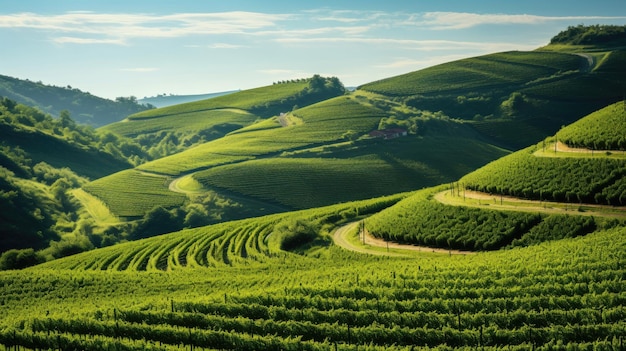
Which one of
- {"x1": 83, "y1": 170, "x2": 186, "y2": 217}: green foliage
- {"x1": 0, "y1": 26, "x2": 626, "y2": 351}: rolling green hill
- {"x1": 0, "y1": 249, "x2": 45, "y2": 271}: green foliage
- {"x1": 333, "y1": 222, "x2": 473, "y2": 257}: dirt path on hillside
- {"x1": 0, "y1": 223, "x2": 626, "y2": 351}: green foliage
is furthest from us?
{"x1": 83, "y1": 170, "x2": 186, "y2": 217}: green foliage

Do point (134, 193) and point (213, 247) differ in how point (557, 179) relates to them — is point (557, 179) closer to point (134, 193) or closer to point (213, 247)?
point (213, 247)

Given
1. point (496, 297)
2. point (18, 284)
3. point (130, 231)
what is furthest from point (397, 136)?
point (496, 297)

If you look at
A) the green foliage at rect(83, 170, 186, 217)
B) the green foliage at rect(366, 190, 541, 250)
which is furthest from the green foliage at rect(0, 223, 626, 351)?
the green foliage at rect(83, 170, 186, 217)

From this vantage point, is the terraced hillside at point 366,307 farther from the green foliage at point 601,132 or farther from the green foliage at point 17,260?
the green foliage at point 17,260

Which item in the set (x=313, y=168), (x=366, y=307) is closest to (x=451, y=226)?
(x=366, y=307)

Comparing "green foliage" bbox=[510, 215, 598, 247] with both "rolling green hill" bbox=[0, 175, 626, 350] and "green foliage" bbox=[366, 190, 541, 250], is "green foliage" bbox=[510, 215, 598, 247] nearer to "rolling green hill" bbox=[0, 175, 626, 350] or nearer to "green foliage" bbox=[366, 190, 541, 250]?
"green foliage" bbox=[366, 190, 541, 250]

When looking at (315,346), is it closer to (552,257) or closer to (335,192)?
(552,257)

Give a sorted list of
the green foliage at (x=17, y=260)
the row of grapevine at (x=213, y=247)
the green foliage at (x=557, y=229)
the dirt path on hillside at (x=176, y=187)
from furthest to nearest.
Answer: the dirt path on hillside at (x=176, y=187), the green foliage at (x=17, y=260), the row of grapevine at (x=213, y=247), the green foliage at (x=557, y=229)

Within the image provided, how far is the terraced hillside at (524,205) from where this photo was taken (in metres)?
68.4

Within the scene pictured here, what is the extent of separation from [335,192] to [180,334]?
10861 centimetres

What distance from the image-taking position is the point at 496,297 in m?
47.9

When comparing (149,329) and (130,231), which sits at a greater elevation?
(149,329)

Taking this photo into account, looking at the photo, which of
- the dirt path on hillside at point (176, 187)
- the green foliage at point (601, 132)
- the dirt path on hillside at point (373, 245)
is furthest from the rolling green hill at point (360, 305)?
the dirt path on hillside at point (176, 187)

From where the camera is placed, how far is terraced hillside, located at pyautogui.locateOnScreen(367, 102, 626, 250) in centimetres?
6844
